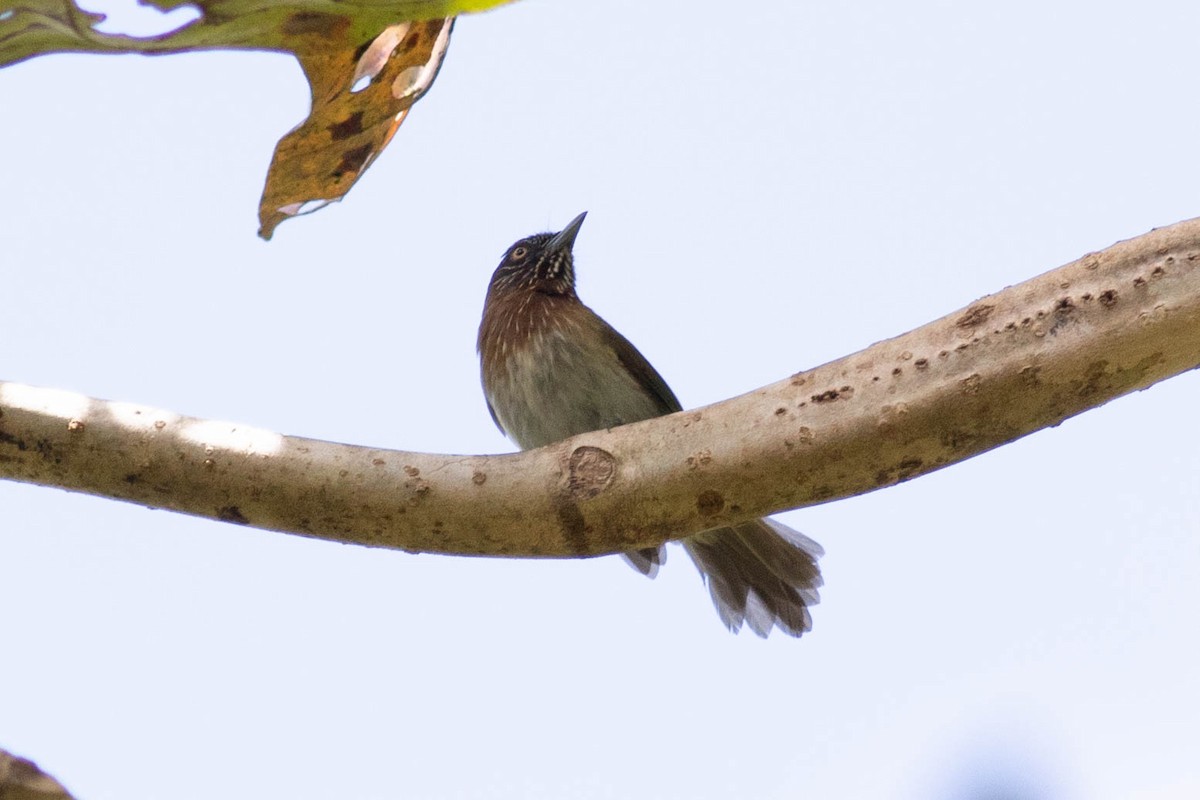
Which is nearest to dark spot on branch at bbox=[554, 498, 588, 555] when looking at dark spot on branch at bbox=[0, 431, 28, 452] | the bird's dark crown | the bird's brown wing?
dark spot on branch at bbox=[0, 431, 28, 452]

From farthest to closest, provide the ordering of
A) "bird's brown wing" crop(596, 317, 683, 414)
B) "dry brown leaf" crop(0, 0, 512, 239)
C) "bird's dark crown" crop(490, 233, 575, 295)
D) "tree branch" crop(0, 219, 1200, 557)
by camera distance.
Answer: "bird's dark crown" crop(490, 233, 575, 295)
"bird's brown wing" crop(596, 317, 683, 414)
"tree branch" crop(0, 219, 1200, 557)
"dry brown leaf" crop(0, 0, 512, 239)

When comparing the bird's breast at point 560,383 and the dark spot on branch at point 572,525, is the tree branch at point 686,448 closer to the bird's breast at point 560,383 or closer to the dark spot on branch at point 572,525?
the dark spot on branch at point 572,525

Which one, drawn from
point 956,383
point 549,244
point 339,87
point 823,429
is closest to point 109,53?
point 339,87

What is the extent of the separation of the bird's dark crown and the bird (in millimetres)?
821

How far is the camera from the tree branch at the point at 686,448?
10.1ft

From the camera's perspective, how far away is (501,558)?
3.52 m

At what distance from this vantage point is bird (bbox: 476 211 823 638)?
565 cm

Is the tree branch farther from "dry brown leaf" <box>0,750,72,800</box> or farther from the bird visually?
the bird

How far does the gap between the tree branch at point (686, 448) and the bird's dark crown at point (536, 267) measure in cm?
342

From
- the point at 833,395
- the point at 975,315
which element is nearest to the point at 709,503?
the point at 833,395

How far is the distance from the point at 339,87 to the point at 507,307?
3.20m

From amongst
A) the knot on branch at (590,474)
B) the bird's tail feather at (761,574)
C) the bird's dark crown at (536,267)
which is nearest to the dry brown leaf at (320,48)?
the knot on branch at (590,474)

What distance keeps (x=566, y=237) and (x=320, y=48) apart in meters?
3.87

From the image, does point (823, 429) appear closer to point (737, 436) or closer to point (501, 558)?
point (737, 436)
